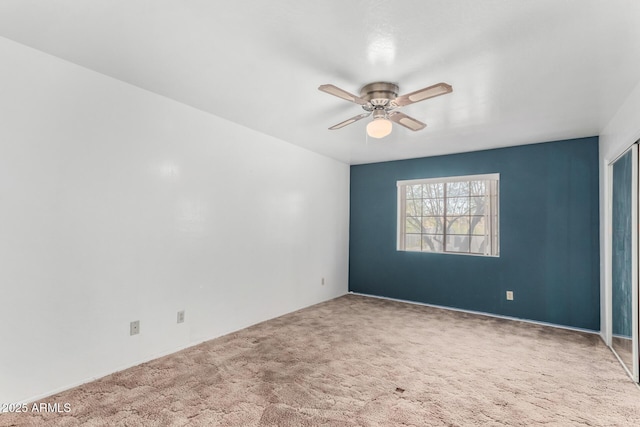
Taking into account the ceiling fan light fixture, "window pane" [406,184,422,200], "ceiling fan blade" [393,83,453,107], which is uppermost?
"ceiling fan blade" [393,83,453,107]

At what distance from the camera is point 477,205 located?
479 centimetres

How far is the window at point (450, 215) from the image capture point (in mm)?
4672

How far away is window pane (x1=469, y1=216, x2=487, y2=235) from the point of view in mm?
4723

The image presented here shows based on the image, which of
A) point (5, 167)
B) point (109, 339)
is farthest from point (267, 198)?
point (5, 167)

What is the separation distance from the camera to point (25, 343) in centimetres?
212

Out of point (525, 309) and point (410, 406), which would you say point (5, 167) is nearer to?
point (410, 406)

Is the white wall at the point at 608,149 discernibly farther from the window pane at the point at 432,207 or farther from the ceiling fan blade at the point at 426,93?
the window pane at the point at 432,207

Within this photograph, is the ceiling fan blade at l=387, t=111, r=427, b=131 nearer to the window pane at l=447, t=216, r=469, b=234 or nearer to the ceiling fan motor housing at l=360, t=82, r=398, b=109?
the ceiling fan motor housing at l=360, t=82, r=398, b=109

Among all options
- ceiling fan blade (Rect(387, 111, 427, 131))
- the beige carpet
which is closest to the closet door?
the beige carpet

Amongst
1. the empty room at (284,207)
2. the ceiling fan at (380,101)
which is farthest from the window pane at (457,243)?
the ceiling fan at (380,101)

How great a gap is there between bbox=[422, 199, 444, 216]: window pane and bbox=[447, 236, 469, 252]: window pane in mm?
429

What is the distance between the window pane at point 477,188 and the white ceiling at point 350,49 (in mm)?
1559

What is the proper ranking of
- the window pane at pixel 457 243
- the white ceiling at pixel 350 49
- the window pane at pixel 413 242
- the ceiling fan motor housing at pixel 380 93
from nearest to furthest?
the white ceiling at pixel 350 49, the ceiling fan motor housing at pixel 380 93, the window pane at pixel 457 243, the window pane at pixel 413 242

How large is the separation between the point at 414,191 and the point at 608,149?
8.13 feet
